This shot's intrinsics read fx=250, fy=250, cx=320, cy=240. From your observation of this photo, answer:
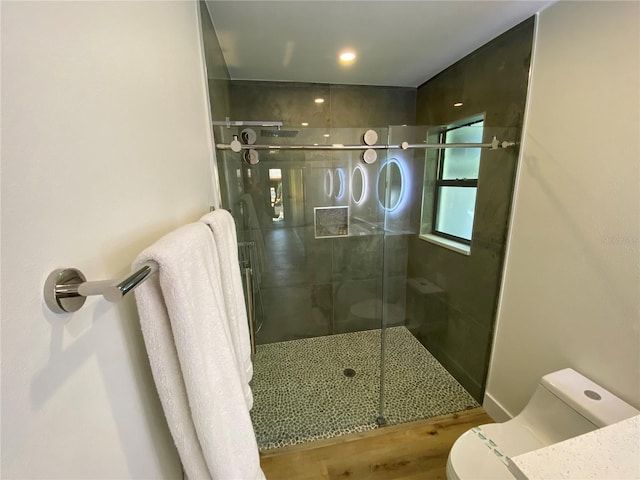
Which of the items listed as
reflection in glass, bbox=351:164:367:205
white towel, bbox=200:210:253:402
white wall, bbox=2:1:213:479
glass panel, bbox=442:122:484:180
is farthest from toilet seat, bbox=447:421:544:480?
reflection in glass, bbox=351:164:367:205

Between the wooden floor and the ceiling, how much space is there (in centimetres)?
254

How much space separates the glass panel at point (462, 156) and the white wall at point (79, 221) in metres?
2.03

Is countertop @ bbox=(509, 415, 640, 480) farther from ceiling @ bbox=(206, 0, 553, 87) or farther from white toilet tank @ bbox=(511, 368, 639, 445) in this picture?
ceiling @ bbox=(206, 0, 553, 87)

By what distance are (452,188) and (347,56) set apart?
1.36 m

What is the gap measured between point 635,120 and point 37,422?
6.34ft

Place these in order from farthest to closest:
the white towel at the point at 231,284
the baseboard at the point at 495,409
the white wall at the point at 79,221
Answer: the baseboard at the point at 495,409 < the white towel at the point at 231,284 < the white wall at the point at 79,221

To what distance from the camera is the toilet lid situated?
3.50 ft

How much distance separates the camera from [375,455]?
152 cm

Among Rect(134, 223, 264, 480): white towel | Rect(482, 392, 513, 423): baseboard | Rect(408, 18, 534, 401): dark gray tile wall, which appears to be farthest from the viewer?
Rect(482, 392, 513, 423): baseboard

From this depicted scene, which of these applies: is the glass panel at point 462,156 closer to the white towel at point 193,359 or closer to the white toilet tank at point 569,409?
the white toilet tank at point 569,409

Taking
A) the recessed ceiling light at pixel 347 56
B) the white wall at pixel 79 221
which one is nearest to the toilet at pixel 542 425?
the white wall at pixel 79 221

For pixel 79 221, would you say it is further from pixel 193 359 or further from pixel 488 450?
pixel 488 450

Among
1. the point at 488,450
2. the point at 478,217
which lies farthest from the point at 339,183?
the point at 488,450

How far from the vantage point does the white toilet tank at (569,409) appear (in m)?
1.04
